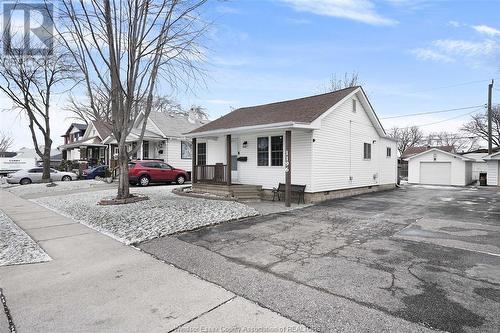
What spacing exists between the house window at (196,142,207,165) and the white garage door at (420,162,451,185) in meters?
22.3

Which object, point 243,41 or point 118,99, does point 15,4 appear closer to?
point 118,99

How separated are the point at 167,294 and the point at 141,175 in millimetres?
15577

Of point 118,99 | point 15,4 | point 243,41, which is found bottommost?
point 118,99

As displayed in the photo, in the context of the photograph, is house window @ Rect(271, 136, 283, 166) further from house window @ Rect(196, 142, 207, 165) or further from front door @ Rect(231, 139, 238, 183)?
house window @ Rect(196, 142, 207, 165)

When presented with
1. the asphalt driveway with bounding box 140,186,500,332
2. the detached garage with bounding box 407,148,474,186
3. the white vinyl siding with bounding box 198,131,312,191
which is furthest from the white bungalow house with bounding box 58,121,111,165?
the detached garage with bounding box 407,148,474,186

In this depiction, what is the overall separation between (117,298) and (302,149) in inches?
Answer: 378

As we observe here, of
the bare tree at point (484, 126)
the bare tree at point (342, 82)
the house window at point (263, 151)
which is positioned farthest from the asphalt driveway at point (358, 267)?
the bare tree at point (484, 126)

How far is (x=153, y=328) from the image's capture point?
295 centimetres

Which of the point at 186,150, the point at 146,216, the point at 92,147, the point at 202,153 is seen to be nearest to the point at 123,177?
the point at 146,216

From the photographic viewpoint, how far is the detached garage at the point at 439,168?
26469mm

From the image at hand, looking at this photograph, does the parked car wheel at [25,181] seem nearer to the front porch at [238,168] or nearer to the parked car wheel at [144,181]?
the parked car wheel at [144,181]

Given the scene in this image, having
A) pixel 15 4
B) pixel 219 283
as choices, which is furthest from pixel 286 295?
pixel 15 4

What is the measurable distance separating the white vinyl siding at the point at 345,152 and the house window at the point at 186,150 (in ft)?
44.5

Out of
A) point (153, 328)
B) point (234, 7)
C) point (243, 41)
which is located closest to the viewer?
point (153, 328)
